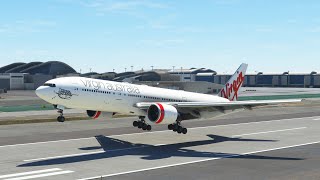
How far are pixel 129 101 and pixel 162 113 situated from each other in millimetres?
5158

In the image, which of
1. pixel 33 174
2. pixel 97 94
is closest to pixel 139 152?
pixel 97 94

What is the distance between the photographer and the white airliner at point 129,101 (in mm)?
40688

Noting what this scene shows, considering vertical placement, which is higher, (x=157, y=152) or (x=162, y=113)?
(x=162, y=113)

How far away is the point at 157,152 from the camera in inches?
1561

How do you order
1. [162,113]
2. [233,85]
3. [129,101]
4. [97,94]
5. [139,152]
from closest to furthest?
[139,152]
[162,113]
[97,94]
[129,101]
[233,85]

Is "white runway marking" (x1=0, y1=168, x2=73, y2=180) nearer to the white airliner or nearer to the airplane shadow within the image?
the airplane shadow

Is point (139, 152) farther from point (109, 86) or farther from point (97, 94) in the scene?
point (109, 86)

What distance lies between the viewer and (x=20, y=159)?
3450 cm

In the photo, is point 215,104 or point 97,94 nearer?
point 97,94

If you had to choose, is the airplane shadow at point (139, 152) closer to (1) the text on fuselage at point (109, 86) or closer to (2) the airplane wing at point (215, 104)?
(2) the airplane wing at point (215, 104)

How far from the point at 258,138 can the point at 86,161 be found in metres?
24.4

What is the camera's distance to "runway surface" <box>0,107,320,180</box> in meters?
29.3

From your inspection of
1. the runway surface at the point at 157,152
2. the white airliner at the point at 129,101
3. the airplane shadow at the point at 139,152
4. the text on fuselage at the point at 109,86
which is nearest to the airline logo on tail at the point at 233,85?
the runway surface at the point at 157,152

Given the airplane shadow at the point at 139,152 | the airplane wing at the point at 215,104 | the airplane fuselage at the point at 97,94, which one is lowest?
the airplane shadow at the point at 139,152
